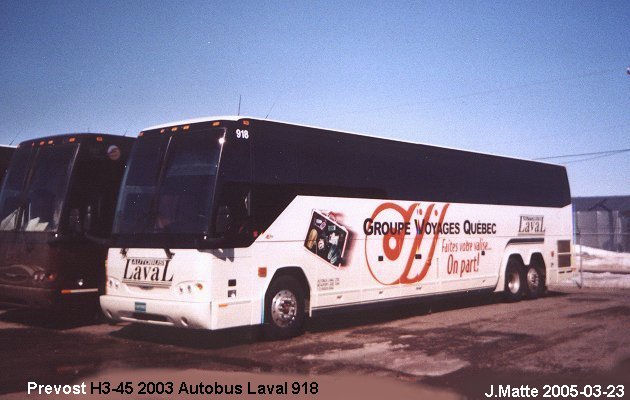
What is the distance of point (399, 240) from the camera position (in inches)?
530

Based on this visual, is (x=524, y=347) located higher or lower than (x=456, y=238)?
Result: lower

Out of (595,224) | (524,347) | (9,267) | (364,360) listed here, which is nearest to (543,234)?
(524,347)

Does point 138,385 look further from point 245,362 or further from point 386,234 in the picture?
point 386,234

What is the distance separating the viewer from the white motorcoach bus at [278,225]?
32.3ft

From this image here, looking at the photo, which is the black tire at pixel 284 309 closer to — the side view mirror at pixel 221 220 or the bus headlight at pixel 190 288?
the bus headlight at pixel 190 288

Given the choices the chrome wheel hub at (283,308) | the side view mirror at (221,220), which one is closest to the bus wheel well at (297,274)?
the chrome wheel hub at (283,308)

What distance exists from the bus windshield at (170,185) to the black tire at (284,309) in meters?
1.83

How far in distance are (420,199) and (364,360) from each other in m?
5.87

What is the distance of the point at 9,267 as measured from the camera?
1227cm

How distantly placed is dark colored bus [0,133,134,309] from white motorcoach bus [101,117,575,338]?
134 cm

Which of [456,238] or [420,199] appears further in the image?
[456,238]

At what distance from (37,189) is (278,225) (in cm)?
487

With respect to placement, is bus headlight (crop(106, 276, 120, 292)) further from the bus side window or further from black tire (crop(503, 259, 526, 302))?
black tire (crop(503, 259, 526, 302))

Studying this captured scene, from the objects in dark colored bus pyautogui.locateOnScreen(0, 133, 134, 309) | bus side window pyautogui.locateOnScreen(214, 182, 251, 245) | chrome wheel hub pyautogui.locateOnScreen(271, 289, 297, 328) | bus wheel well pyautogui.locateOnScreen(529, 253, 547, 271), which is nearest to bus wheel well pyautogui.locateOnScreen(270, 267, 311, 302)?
chrome wheel hub pyautogui.locateOnScreen(271, 289, 297, 328)
